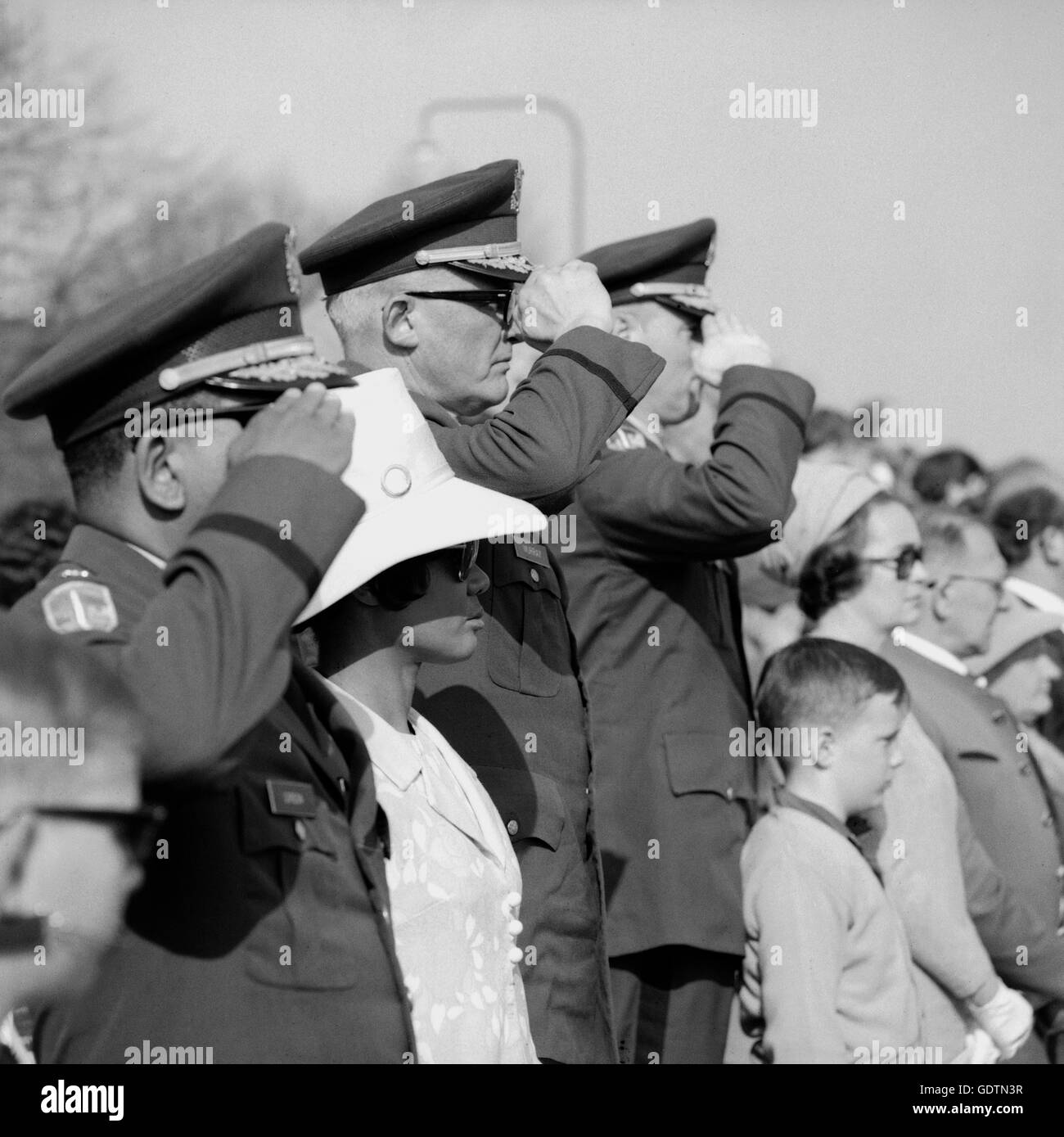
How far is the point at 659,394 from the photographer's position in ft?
17.4

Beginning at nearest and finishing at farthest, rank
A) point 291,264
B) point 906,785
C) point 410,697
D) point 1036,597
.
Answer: point 291,264 < point 410,697 < point 906,785 < point 1036,597

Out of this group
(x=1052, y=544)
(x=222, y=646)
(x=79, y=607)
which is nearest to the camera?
(x=222, y=646)

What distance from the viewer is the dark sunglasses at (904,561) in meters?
5.39

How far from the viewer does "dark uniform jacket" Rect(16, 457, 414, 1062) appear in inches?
90.4

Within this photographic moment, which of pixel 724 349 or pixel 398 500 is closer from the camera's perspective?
pixel 398 500

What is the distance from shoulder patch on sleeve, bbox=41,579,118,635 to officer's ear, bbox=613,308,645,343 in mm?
2912

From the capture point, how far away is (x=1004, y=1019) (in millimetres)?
4801

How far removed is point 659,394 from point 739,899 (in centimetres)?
140

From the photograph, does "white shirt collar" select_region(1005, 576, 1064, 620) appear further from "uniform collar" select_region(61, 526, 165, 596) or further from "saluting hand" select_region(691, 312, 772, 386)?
"uniform collar" select_region(61, 526, 165, 596)

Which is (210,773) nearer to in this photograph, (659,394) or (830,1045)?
(830,1045)

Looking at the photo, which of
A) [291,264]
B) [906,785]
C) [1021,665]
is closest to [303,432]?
[291,264]

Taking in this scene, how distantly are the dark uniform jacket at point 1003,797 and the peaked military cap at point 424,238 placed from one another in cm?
196

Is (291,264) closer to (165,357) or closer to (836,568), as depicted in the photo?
(165,357)

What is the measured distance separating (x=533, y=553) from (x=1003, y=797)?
1.98 meters
